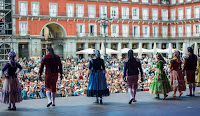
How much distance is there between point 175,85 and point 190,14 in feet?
125

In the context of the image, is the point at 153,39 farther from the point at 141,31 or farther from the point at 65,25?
the point at 65,25

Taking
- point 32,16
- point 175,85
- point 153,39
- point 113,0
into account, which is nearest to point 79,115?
point 175,85

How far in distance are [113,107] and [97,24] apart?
1373 inches

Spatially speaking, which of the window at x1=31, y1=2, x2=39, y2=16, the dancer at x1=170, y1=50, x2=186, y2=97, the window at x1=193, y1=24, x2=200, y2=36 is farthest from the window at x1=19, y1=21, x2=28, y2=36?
the dancer at x1=170, y1=50, x2=186, y2=97

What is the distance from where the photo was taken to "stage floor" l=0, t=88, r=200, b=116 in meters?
8.16

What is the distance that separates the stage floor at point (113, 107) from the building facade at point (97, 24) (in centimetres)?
2863

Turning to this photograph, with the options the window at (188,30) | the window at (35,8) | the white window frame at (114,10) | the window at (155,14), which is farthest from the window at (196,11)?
the window at (35,8)

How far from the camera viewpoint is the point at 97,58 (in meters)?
9.82

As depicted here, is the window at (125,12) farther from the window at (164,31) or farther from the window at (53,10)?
the window at (53,10)

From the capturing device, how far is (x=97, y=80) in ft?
31.6

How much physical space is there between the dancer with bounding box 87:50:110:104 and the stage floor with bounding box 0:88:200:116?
331mm

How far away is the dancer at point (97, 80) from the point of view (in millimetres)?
9570

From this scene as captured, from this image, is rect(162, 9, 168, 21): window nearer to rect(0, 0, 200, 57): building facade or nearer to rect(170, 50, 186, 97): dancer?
rect(0, 0, 200, 57): building facade

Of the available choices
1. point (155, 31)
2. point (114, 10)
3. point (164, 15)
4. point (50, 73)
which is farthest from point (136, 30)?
point (50, 73)
